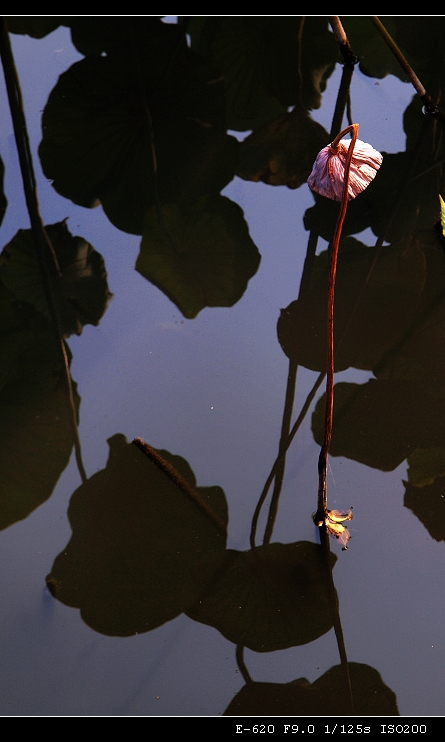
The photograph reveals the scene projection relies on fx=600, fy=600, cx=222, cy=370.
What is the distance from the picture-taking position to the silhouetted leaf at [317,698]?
757 millimetres

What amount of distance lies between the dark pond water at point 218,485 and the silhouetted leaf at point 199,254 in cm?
1

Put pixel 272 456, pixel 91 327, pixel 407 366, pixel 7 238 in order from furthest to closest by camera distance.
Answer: pixel 7 238
pixel 91 327
pixel 407 366
pixel 272 456

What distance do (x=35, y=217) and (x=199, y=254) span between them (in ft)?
1.28

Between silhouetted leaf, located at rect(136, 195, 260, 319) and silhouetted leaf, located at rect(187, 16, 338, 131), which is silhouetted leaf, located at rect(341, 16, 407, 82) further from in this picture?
silhouetted leaf, located at rect(136, 195, 260, 319)

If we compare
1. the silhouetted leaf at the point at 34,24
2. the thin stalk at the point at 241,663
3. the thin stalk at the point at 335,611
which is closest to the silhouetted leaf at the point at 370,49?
the silhouetted leaf at the point at 34,24

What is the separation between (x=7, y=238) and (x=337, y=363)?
2.51ft

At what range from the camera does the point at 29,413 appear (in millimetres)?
1050

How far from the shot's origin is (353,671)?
2.56 feet

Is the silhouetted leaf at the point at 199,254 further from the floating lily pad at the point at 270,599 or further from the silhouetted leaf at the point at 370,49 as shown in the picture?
the silhouetted leaf at the point at 370,49

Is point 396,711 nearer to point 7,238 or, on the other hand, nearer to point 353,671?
point 353,671

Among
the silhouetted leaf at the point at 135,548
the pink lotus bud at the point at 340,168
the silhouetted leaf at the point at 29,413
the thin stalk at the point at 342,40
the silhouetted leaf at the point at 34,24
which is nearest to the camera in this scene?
the pink lotus bud at the point at 340,168

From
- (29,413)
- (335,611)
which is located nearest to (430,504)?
(335,611)

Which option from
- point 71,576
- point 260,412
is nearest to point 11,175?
point 260,412

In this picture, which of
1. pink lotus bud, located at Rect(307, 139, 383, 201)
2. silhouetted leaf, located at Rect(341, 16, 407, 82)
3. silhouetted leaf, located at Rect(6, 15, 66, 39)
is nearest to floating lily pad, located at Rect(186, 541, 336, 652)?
pink lotus bud, located at Rect(307, 139, 383, 201)
